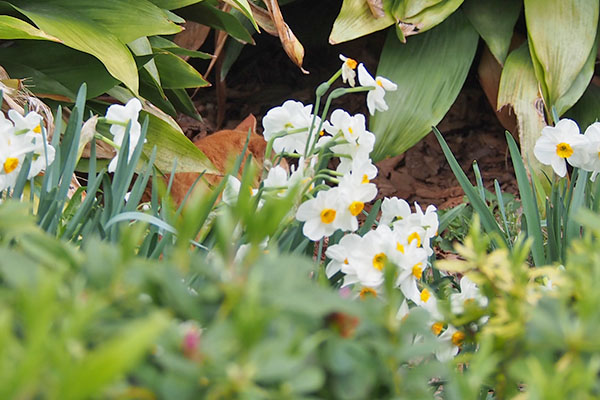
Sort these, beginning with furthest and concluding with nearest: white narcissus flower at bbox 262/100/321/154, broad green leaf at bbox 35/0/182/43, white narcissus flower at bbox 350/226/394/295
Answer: broad green leaf at bbox 35/0/182/43 < white narcissus flower at bbox 262/100/321/154 < white narcissus flower at bbox 350/226/394/295

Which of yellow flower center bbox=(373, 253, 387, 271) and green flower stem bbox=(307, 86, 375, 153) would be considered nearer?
yellow flower center bbox=(373, 253, 387, 271)

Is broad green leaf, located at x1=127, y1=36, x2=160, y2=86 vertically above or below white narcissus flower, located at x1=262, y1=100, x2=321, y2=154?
below

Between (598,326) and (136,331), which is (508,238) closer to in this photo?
(598,326)

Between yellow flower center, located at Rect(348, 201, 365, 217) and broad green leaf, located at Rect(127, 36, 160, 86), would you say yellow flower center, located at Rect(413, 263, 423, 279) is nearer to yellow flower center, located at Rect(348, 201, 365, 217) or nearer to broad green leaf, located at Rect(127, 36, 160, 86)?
yellow flower center, located at Rect(348, 201, 365, 217)

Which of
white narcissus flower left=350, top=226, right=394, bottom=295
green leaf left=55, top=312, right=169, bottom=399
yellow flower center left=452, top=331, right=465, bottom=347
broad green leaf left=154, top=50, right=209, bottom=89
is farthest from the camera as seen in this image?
Answer: broad green leaf left=154, top=50, right=209, bottom=89

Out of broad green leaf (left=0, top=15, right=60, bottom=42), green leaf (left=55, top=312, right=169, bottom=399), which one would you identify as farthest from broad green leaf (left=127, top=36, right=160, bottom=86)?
green leaf (left=55, top=312, right=169, bottom=399)

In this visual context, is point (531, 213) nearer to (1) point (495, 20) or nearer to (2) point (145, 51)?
(2) point (145, 51)

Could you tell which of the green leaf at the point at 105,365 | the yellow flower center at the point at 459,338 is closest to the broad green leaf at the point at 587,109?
the yellow flower center at the point at 459,338
